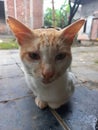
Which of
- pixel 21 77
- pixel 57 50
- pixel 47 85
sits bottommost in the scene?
pixel 21 77

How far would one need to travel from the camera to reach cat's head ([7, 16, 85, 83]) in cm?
60

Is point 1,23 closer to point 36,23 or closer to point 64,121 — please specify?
point 36,23

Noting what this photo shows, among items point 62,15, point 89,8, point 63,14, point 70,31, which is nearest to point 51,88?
point 70,31

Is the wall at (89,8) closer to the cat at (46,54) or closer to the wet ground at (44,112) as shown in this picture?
the wet ground at (44,112)

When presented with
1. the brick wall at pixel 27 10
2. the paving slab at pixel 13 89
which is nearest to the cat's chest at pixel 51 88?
the paving slab at pixel 13 89

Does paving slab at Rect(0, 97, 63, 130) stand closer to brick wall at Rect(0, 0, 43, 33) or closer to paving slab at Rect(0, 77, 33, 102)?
paving slab at Rect(0, 77, 33, 102)

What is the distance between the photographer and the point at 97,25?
4.29 meters

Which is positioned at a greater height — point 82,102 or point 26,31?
point 26,31

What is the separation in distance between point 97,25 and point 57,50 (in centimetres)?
403

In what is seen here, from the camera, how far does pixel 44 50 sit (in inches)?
23.8

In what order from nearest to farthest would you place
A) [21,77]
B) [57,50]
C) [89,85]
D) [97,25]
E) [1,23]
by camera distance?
[57,50] < [89,85] < [21,77] < [97,25] < [1,23]

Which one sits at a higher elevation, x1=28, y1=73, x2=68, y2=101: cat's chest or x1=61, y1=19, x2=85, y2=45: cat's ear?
x1=61, y1=19, x2=85, y2=45: cat's ear

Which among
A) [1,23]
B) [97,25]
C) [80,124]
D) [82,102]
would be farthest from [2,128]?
[1,23]

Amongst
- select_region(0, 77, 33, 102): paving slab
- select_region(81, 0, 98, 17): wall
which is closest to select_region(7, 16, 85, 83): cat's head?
select_region(0, 77, 33, 102): paving slab
